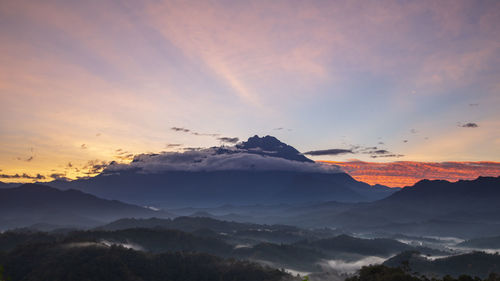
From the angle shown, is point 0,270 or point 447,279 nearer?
point 0,270

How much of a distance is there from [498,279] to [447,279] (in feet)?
180

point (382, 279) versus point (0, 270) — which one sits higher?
point (0, 270)

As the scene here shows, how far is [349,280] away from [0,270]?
154 meters

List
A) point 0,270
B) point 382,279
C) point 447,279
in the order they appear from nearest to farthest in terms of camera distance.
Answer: point 0,270
point 447,279
point 382,279

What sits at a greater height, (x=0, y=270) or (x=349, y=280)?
(x=0, y=270)

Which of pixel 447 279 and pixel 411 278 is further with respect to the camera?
pixel 411 278

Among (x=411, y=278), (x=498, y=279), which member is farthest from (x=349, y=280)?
(x=498, y=279)

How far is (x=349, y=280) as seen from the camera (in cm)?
19425

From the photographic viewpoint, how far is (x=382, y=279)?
193375mm

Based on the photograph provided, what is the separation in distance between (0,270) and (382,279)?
164 meters

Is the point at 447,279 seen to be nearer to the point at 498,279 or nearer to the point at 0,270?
the point at 498,279

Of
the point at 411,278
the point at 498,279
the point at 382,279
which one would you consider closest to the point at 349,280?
the point at 382,279

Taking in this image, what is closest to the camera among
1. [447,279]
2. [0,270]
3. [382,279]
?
[0,270]

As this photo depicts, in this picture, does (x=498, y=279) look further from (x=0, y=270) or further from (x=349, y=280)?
(x=0, y=270)
